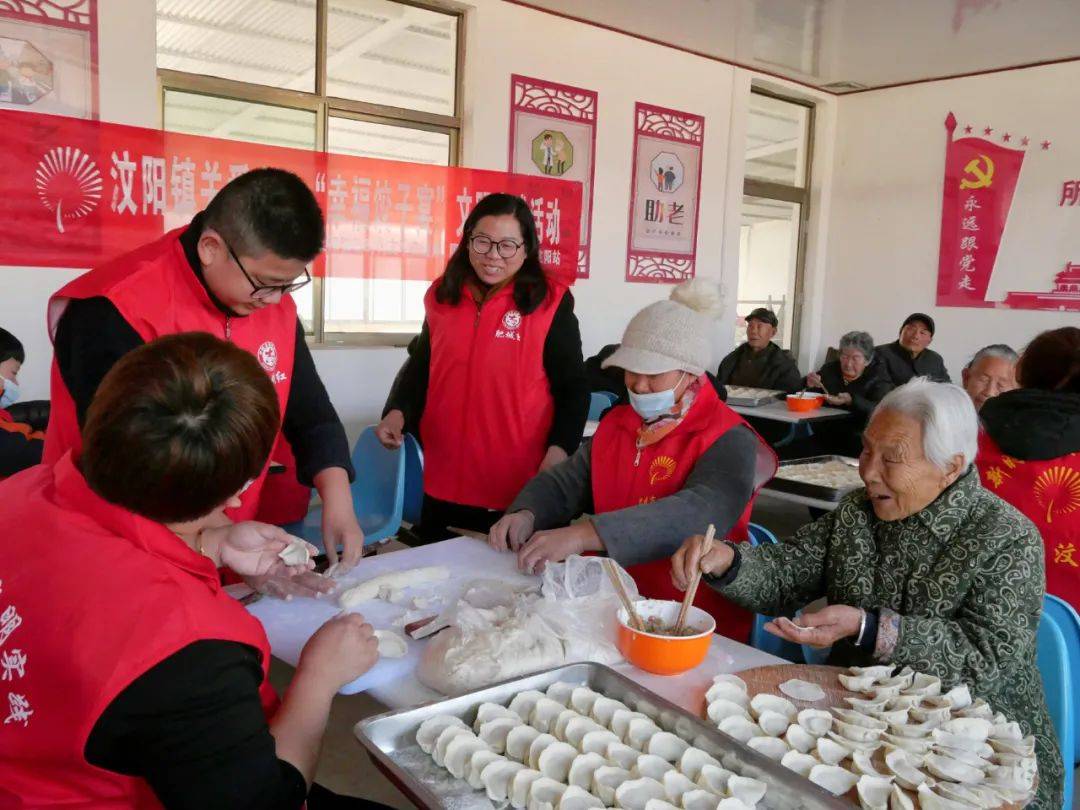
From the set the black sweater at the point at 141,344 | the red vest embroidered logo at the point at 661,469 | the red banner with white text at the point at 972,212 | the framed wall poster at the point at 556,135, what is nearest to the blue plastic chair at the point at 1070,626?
the red vest embroidered logo at the point at 661,469

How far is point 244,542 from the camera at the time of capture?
1.51m

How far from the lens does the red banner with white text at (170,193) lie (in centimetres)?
374

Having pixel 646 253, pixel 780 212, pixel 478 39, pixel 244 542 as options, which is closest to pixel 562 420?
pixel 244 542

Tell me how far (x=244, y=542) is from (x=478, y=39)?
4.55 m

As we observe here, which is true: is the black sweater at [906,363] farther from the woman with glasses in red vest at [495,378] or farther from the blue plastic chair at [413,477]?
the blue plastic chair at [413,477]

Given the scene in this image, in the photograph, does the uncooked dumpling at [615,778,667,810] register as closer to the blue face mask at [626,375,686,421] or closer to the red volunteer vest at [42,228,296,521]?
the red volunteer vest at [42,228,296,521]

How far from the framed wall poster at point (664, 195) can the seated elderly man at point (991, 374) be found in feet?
10.5

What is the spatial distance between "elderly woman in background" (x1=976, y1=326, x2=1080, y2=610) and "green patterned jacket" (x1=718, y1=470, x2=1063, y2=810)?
77cm

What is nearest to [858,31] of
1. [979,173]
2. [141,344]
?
[979,173]

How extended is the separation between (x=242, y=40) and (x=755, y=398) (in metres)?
Answer: 3.59

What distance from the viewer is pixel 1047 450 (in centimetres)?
220

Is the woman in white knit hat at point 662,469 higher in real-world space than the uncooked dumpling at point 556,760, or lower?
higher

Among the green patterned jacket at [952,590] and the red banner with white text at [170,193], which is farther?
the red banner with white text at [170,193]

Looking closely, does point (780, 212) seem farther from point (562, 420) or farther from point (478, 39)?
point (562, 420)
